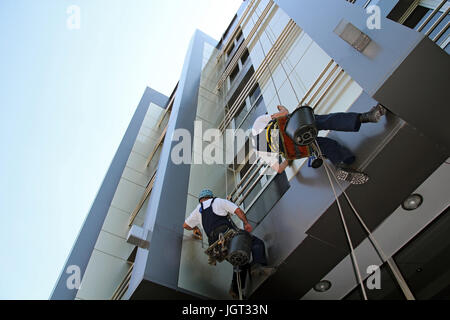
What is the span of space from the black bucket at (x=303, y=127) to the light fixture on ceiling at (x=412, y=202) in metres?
1.19

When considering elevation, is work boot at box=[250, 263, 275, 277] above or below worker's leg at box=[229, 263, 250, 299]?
above

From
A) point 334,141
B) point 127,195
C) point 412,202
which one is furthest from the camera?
point 127,195

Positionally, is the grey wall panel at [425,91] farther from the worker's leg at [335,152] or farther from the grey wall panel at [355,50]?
the worker's leg at [335,152]

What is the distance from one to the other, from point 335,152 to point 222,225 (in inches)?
68.4

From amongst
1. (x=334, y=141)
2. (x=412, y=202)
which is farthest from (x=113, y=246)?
(x=412, y=202)

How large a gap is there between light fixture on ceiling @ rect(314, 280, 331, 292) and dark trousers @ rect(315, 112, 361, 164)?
150 centimetres


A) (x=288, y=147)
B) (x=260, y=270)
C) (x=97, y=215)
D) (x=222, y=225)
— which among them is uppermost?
(x=288, y=147)

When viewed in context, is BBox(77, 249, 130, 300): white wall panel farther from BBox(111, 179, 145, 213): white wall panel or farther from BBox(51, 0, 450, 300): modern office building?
BBox(111, 179, 145, 213): white wall panel

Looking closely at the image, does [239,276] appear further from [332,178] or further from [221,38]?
[221,38]

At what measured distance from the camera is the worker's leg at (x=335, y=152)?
3582mm

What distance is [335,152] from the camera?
3.73 meters

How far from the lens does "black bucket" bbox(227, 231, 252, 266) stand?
→ 3.91 metres

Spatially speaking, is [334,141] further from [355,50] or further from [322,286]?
[322,286]

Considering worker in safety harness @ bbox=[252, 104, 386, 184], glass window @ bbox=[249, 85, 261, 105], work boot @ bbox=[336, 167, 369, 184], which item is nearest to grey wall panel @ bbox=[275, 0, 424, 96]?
worker in safety harness @ bbox=[252, 104, 386, 184]
